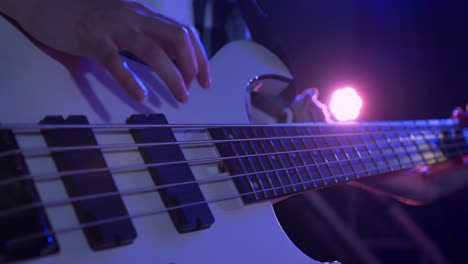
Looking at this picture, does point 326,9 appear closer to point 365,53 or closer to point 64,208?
point 365,53

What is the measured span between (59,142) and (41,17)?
0.20 meters

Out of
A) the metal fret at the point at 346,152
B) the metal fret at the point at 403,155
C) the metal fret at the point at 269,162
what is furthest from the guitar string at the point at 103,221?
the metal fret at the point at 403,155

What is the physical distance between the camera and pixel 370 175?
90 centimetres

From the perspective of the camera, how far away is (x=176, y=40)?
570mm

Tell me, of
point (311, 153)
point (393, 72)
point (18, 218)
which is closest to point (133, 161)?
point (18, 218)

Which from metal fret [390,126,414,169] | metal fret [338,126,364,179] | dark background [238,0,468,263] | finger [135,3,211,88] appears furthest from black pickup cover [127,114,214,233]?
dark background [238,0,468,263]

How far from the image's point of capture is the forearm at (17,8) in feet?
1.77

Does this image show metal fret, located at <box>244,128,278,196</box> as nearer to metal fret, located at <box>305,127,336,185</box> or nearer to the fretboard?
the fretboard

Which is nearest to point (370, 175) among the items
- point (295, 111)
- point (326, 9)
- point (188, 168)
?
point (295, 111)

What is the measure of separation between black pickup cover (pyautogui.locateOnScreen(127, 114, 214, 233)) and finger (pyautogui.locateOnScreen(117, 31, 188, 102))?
56 millimetres

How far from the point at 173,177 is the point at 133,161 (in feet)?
0.18

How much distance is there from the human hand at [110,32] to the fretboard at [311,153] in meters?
0.14

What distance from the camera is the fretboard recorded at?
2.07 feet

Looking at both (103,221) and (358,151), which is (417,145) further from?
(103,221)
